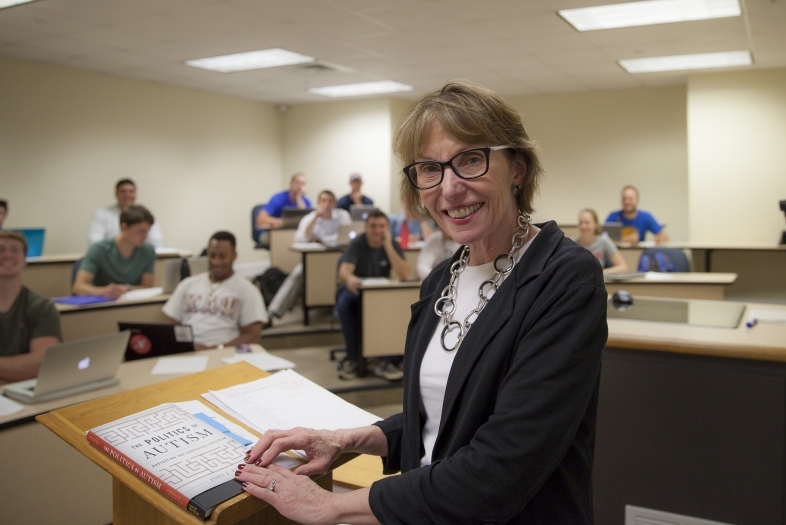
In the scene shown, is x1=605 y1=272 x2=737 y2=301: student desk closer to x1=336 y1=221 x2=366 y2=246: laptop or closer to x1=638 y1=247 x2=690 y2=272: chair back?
x1=638 y1=247 x2=690 y2=272: chair back

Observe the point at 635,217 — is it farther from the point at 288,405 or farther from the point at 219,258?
the point at 288,405

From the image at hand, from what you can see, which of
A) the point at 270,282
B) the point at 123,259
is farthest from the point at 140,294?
the point at 270,282

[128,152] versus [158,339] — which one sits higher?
[128,152]

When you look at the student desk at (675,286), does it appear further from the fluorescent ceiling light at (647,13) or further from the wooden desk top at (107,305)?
the wooden desk top at (107,305)

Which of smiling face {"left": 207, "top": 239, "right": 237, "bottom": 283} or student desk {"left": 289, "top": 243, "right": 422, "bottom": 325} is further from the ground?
smiling face {"left": 207, "top": 239, "right": 237, "bottom": 283}

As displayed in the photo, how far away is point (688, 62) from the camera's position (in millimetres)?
7020

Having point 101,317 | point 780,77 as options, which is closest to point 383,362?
point 101,317

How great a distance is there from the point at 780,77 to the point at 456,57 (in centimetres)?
395

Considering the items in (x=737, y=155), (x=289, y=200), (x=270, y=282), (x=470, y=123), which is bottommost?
(x=270, y=282)

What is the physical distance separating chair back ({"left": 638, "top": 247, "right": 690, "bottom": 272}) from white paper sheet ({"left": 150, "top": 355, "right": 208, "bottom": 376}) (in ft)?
13.8

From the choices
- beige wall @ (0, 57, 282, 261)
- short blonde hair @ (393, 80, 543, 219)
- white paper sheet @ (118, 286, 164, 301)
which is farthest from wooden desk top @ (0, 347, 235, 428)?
beige wall @ (0, 57, 282, 261)

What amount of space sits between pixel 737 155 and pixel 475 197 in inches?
299

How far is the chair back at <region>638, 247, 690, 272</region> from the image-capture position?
220 inches

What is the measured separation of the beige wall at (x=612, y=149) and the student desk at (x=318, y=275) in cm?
→ 375
